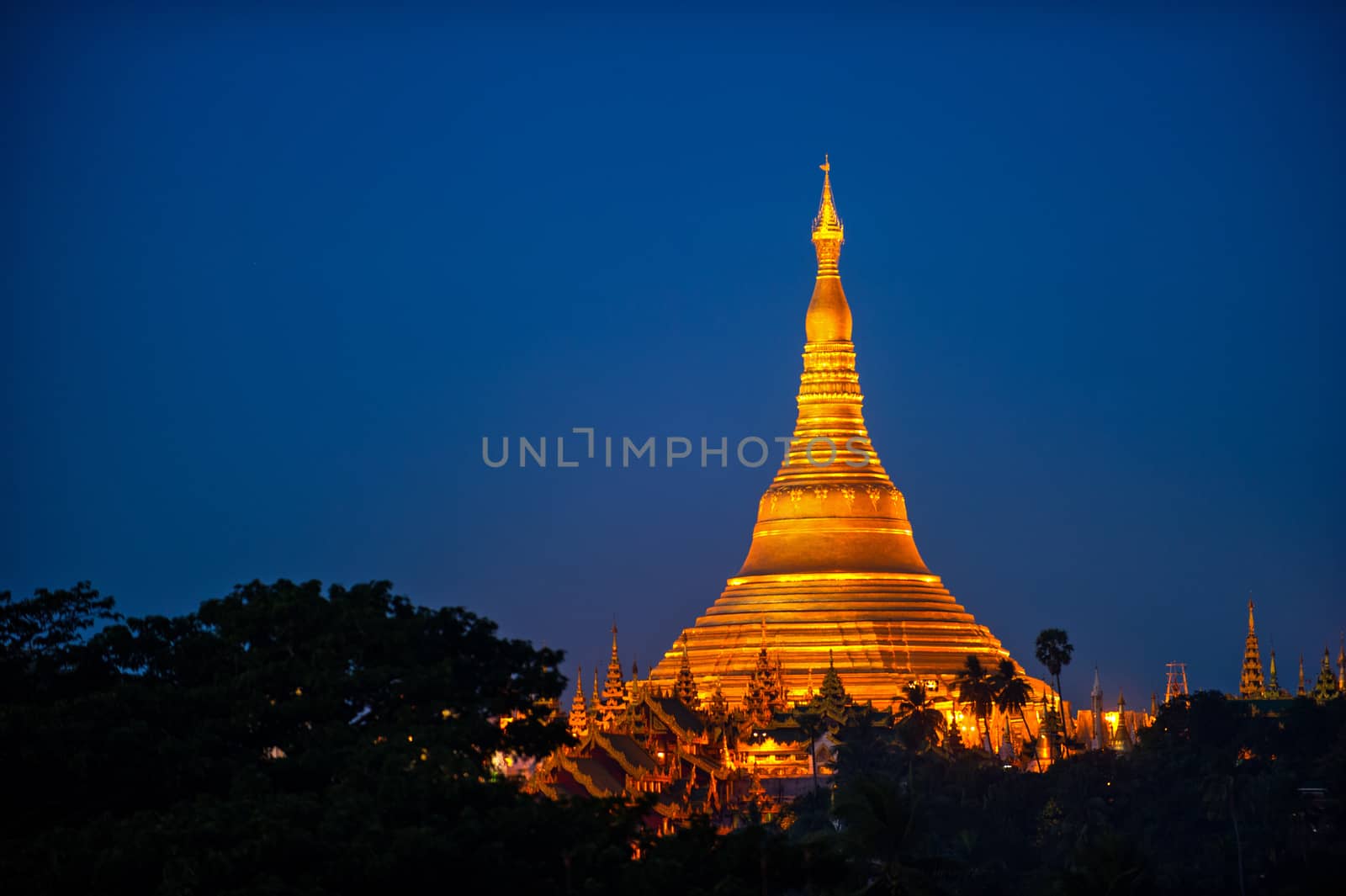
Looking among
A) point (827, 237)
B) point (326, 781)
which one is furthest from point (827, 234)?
point (326, 781)

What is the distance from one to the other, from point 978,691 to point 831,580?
917 cm

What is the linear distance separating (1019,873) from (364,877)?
33.3 meters

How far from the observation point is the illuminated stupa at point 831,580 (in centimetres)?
8900

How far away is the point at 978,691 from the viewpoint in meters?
83.9

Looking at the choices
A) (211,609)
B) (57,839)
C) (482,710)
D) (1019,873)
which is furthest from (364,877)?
(1019,873)

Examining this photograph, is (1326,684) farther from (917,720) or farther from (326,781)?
(326,781)

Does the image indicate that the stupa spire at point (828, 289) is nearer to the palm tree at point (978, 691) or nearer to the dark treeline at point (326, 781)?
the palm tree at point (978, 691)

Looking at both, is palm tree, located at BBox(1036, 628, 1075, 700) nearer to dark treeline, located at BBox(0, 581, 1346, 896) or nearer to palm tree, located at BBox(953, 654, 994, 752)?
palm tree, located at BBox(953, 654, 994, 752)

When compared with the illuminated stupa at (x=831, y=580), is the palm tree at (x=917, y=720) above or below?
below

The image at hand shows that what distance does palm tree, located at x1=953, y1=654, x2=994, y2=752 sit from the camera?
8388 cm

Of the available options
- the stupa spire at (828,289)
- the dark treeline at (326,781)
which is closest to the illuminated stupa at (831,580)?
the stupa spire at (828,289)

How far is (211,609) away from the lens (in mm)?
44188

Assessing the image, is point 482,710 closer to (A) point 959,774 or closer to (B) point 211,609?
(B) point 211,609

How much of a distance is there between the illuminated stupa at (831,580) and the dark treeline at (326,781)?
3402 centimetres
